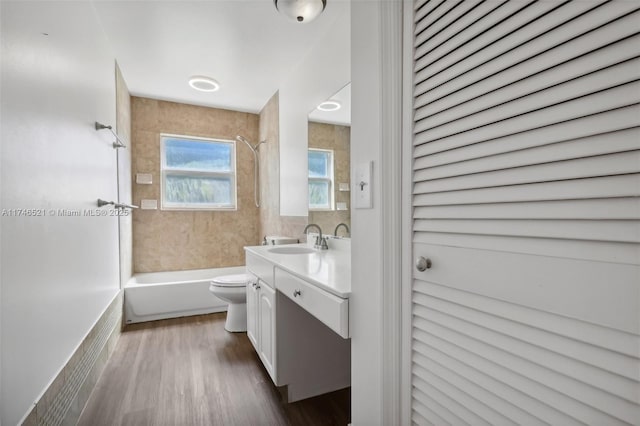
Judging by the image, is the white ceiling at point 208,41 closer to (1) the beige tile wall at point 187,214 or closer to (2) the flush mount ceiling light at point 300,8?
(2) the flush mount ceiling light at point 300,8

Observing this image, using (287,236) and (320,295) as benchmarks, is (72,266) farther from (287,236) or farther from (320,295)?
(287,236)

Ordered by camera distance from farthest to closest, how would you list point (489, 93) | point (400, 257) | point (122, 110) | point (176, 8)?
1. point (122, 110)
2. point (176, 8)
3. point (400, 257)
4. point (489, 93)

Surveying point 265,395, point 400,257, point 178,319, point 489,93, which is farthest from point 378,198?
point 178,319

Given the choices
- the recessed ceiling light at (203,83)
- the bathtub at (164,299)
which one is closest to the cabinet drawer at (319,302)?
the bathtub at (164,299)

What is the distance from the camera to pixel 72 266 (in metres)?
1.53

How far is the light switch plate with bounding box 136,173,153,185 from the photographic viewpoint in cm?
336

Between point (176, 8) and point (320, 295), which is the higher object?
point (176, 8)

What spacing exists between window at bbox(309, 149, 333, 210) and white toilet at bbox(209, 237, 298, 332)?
58 cm

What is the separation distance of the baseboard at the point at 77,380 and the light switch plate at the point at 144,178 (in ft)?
5.13

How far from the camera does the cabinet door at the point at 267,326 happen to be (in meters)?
1.63

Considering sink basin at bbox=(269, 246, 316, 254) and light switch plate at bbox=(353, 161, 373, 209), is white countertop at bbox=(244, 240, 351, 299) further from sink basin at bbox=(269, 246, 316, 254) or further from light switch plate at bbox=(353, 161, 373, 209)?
A: light switch plate at bbox=(353, 161, 373, 209)

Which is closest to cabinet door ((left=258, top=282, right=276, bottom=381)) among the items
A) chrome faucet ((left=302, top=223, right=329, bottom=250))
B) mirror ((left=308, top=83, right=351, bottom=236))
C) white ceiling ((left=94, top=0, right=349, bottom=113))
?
chrome faucet ((left=302, top=223, right=329, bottom=250))

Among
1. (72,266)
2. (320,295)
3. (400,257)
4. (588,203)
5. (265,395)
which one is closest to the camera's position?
(588,203)

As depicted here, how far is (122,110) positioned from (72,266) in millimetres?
1949
